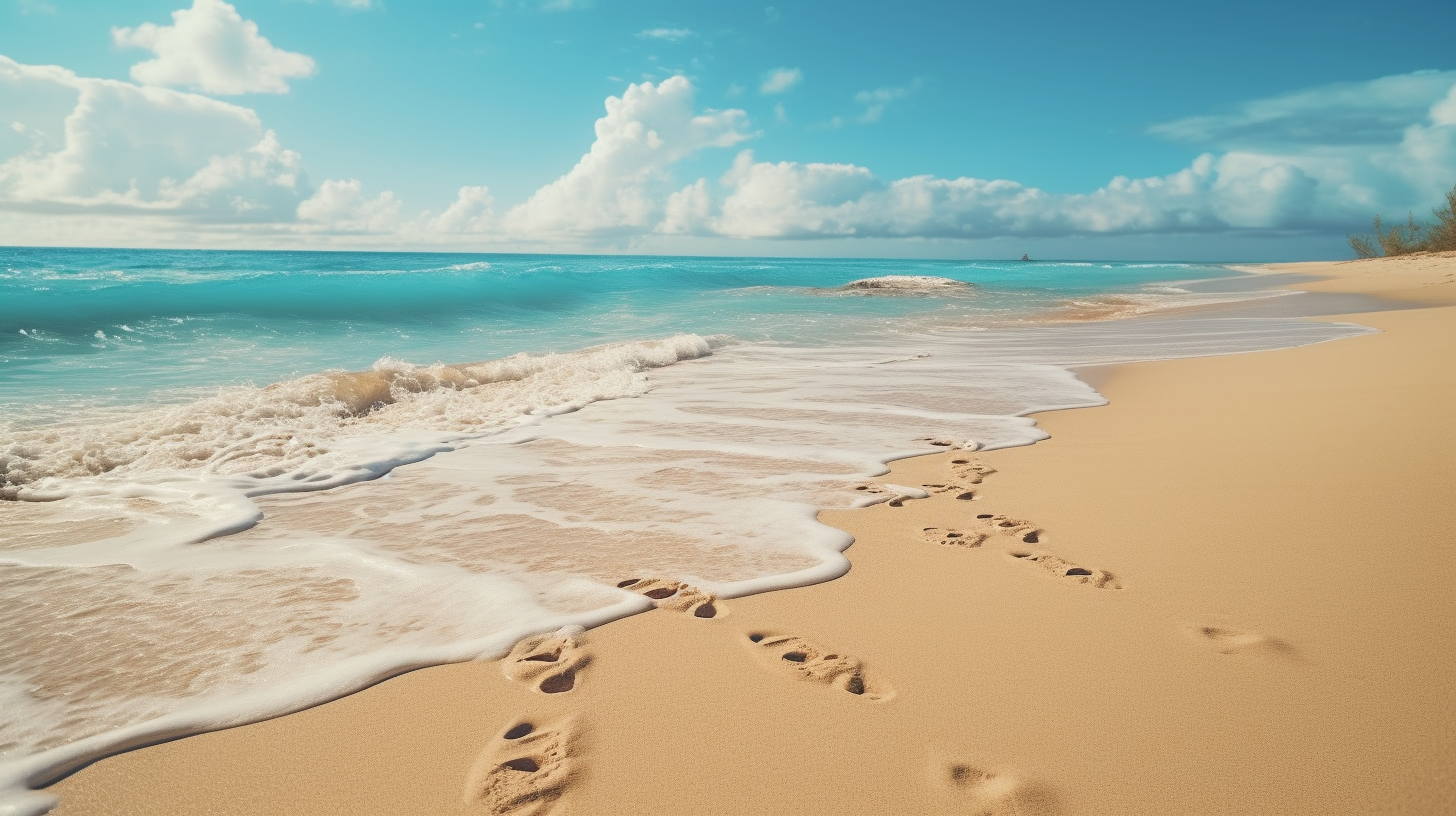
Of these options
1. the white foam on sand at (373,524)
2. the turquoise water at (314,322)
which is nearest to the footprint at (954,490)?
the white foam on sand at (373,524)

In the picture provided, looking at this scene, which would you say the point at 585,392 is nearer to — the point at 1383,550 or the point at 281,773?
the point at 281,773

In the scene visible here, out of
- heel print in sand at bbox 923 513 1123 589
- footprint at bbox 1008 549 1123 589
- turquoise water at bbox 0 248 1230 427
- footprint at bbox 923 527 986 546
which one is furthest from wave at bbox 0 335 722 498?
footprint at bbox 1008 549 1123 589

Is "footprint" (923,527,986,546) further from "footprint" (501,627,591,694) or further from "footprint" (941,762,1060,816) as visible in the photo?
"footprint" (501,627,591,694)

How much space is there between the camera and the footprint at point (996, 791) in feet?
4.86

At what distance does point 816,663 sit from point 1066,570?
3.98 ft

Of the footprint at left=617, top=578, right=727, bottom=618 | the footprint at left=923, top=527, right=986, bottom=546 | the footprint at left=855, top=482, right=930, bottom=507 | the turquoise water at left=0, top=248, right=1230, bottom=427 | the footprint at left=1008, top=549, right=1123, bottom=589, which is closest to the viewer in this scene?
the footprint at left=617, top=578, right=727, bottom=618

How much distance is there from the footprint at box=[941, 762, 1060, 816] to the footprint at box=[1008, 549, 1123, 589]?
1.20 metres

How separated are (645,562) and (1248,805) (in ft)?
6.66

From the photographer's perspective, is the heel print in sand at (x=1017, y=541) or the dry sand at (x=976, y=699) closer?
the dry sand at (x=976, y=699)

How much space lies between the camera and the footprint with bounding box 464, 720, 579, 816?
155cm

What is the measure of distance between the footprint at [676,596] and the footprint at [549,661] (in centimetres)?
34

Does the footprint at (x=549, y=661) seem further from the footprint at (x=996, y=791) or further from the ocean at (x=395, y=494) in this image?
the footprint at (x=996, y=791)

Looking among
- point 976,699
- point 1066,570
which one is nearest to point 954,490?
point 1066,570

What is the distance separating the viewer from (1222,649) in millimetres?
2047
